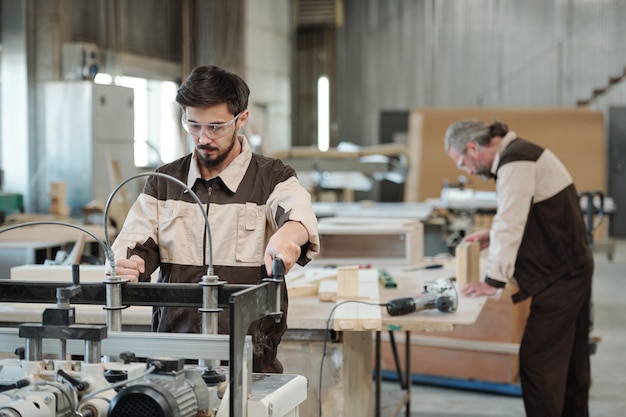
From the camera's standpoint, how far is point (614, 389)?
4.86 m

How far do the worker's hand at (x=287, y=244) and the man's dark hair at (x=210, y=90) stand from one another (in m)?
0.34

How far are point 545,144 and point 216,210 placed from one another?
9.84 meters

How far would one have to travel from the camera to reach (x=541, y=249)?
11.2ft

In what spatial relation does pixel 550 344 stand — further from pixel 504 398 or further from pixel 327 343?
pixel 504 398

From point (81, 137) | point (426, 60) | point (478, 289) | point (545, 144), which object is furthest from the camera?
point (426, 60)

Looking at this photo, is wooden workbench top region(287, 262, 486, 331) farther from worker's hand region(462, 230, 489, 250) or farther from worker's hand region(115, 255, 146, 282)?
worker's hand region(115, 255, 146, 282)

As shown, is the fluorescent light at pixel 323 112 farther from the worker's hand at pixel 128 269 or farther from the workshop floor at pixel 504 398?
the worker's hand at pixel 128 269

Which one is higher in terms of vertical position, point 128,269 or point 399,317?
point 128,269

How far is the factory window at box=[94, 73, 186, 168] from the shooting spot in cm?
946

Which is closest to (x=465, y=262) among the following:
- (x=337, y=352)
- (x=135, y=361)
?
(x=337, y=352)

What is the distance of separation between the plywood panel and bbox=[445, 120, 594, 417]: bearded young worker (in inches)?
309

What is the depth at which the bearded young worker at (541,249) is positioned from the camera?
11.0 ft

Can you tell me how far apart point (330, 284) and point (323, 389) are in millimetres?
553

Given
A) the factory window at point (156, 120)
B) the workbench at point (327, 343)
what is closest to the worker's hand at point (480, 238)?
the workbench at point (327, 343)
